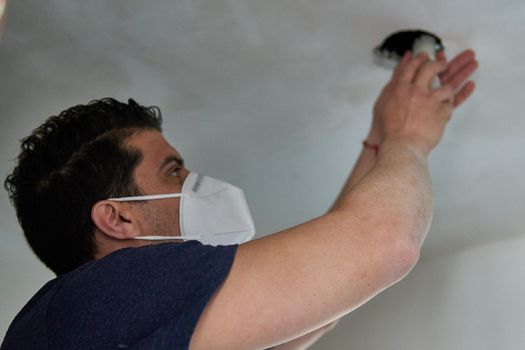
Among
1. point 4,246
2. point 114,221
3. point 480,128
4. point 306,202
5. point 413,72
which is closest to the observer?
point 114,221

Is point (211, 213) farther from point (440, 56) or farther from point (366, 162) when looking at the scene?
point (440, 56)

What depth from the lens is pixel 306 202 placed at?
2.14 m

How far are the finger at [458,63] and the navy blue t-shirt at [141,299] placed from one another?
78 cm

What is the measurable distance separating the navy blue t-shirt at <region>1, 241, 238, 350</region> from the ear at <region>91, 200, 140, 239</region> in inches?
11.3

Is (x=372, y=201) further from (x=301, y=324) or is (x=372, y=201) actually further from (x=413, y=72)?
(x=413, y=72)

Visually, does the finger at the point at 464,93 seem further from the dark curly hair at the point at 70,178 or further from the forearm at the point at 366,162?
the dark curly hair at the point at 70,178

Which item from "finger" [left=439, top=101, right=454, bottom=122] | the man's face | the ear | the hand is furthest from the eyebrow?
"finger" [left=439, top=101, right=454, bottom=122]

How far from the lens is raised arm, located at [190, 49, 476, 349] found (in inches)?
34.2

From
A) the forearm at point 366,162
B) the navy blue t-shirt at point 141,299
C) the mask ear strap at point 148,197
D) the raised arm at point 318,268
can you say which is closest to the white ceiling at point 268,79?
the forearm at point 366,162

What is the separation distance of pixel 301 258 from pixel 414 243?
16cm

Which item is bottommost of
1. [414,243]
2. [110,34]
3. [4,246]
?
[414,243]

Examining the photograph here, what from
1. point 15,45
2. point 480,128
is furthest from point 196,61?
point 480,128

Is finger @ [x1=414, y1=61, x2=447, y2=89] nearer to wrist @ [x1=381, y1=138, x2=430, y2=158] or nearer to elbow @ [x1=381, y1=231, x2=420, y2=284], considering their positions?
wrist @ [x1=381, y1=138, x2=430, y2=158]

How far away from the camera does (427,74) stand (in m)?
1.36
